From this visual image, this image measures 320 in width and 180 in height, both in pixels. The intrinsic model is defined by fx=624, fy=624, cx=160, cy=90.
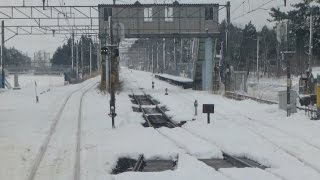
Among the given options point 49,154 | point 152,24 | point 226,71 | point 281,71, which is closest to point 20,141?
point 49,154

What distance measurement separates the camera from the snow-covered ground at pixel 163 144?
12.7 m

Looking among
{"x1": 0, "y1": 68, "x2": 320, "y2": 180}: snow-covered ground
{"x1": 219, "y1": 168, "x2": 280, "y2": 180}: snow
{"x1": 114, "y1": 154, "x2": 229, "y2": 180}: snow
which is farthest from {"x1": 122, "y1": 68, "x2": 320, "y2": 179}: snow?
{"x1": 114, "y1": 154, "x2": 229, "y2": 180}: snow

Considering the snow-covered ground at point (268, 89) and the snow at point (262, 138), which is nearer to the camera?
the snow at point (262, 138)

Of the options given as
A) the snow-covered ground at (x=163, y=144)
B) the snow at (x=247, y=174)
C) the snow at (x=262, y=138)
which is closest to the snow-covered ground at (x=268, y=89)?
the snow at (x=262, y=138)

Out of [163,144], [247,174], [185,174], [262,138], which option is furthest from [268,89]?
[185,174]

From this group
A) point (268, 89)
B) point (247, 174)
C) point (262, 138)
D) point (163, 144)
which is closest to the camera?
point (247, 174)

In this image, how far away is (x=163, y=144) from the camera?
17.3 m

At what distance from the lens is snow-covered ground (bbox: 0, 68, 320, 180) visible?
499 inches

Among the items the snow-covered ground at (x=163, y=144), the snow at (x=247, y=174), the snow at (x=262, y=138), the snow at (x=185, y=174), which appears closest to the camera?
the snow at (x=247, y=174)

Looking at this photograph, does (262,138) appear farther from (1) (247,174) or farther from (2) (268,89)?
(2) (268,89)

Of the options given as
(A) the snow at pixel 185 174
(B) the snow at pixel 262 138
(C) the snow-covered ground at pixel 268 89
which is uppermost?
(A) the snow at pixel 185 174

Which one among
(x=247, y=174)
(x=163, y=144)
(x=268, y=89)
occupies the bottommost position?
(x=268, y=89)

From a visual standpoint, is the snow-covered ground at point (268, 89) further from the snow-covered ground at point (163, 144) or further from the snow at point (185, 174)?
the snow at point (185, 174)

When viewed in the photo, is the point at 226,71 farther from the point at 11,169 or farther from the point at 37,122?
the point at 11,169
